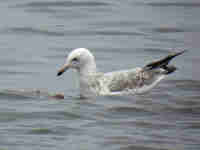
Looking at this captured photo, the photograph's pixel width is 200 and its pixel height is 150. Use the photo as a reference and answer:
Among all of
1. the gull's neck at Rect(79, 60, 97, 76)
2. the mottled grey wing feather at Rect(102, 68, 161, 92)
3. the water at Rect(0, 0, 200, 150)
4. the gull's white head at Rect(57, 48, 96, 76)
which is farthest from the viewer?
the gull's neck at Rect(79, 60, 97, 76)

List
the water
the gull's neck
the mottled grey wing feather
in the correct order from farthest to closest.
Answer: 1. the gull's neck
2. the mottled grey wing feather
3. the water

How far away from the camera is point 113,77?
45.4ft

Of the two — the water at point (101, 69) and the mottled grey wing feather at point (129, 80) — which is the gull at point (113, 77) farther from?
the water at point (101, 69)

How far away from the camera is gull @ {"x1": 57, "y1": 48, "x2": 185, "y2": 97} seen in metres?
13.8

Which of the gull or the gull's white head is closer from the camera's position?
the gull

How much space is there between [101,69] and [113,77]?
2061mm

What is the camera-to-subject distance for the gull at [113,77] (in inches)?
544

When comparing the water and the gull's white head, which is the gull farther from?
the water

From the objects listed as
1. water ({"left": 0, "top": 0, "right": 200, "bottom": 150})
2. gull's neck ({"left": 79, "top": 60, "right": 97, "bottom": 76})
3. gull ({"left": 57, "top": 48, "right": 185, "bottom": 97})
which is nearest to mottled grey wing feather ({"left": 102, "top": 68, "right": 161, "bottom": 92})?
gull ({"left": 57, "top": 48, "right": 185, "bottom": 97})

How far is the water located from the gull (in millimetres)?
202

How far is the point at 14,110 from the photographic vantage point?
1262 cm

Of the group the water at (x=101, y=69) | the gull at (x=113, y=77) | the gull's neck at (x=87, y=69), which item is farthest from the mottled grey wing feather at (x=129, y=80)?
the gull's neck at (x=87, y=69)

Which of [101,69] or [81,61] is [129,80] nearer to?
[81,61]

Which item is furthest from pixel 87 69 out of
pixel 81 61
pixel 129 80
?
pixel 129 80
